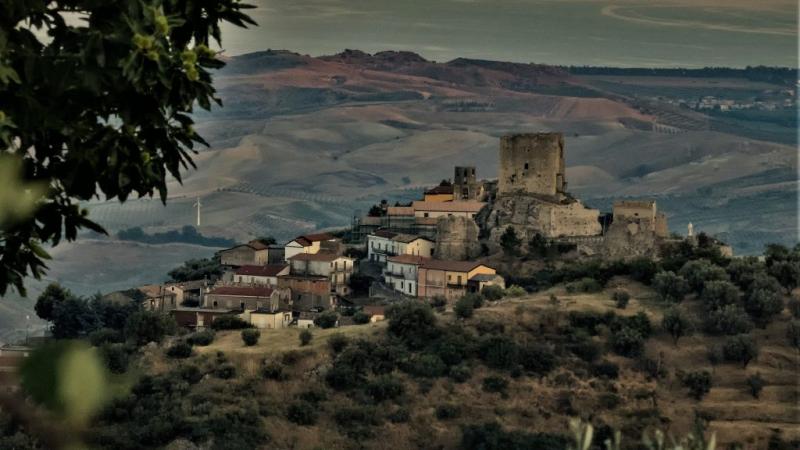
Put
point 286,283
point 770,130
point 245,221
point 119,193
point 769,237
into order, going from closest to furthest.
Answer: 1. point 119,193
2. point 286,283
3. point 769,237
4. point 245,221
5. point 770,130

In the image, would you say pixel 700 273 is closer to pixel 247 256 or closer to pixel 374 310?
pixel 374 310

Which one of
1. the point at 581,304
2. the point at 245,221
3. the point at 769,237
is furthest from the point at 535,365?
the point at 245,221

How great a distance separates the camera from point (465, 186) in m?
48.4

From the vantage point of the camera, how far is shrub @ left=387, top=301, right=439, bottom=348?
1513 inches

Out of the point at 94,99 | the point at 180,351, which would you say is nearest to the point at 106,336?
the point at 180,351

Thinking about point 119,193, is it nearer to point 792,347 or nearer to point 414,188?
point 792,347

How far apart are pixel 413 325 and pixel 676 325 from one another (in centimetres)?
639

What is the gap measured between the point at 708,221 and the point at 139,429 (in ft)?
361

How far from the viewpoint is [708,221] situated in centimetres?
13762

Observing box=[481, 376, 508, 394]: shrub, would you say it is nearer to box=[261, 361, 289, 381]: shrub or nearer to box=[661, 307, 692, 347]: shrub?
box=[661, 307, 692, 347]: shrub

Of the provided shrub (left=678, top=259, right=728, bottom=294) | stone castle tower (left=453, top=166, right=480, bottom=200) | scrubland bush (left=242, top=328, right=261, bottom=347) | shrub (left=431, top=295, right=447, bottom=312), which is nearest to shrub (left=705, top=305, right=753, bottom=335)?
shrub (left=678, top=259, right=728, bottom=294)

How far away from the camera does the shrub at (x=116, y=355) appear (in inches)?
1252

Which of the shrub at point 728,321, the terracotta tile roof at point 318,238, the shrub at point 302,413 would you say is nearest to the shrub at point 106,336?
the shrub at point 302,413

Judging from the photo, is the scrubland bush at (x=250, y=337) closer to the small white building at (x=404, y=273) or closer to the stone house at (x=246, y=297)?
the stone house at (x=246, y=297)
